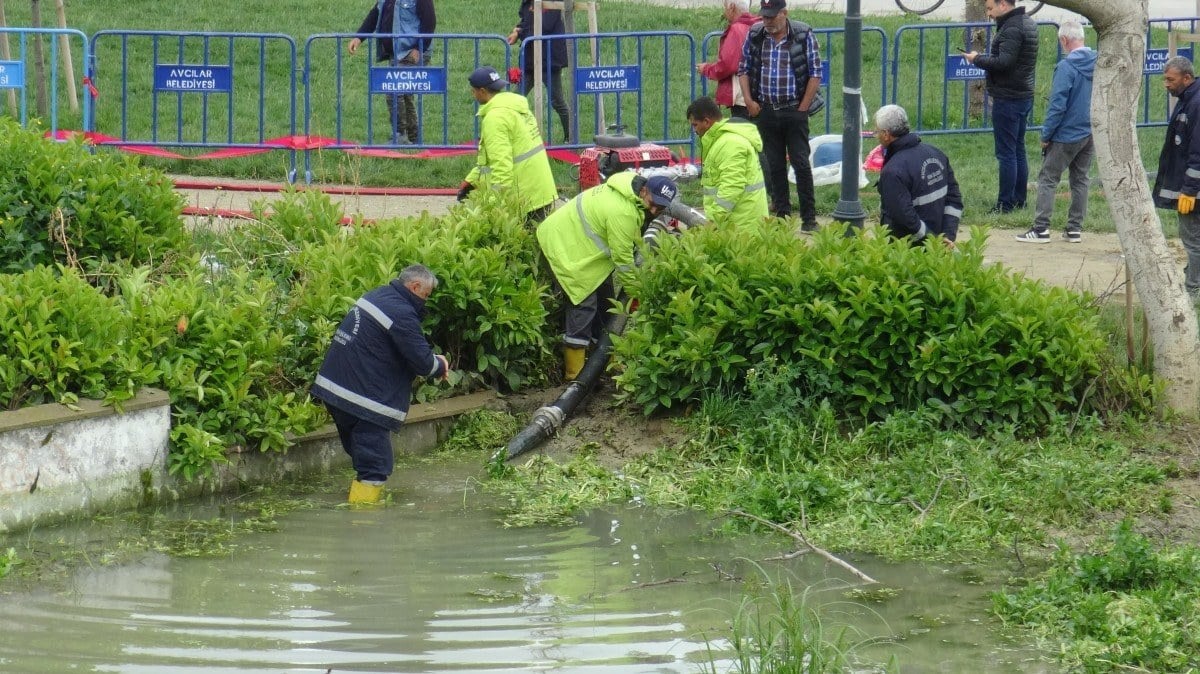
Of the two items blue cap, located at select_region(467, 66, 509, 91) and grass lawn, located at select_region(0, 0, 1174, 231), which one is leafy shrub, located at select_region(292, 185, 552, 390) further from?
grass lawn, located at select_region(0, 0, 1174, 231)

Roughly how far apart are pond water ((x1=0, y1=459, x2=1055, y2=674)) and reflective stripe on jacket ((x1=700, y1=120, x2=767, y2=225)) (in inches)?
118

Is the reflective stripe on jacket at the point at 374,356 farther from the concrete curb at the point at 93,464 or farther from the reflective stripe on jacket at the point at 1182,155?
the reflective stripe on jacket at the point at 1182,155

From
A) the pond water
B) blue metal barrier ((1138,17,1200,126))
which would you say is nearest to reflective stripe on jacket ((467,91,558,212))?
the pond water

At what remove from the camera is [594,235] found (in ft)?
33.1

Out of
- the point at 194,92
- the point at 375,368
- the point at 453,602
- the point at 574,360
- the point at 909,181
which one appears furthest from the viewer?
the point at 194,92

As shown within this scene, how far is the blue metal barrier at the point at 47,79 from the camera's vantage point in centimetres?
1456

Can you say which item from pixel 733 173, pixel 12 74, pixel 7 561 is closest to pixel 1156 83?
pixel 733 173

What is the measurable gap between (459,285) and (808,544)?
10.6 ft

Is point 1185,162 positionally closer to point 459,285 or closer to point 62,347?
point 459,285

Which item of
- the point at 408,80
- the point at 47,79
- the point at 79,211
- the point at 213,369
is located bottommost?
Answer: the point at 213,369

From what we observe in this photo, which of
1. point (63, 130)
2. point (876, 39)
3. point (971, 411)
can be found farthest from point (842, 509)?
point (876, 39)

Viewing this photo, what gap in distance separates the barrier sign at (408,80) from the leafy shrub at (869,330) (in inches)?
239

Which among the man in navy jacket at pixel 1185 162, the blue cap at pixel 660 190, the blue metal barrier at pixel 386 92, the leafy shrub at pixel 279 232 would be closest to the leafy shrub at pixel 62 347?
the leafy shrub at pixel 279 232

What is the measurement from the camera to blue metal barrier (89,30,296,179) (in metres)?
15.2
